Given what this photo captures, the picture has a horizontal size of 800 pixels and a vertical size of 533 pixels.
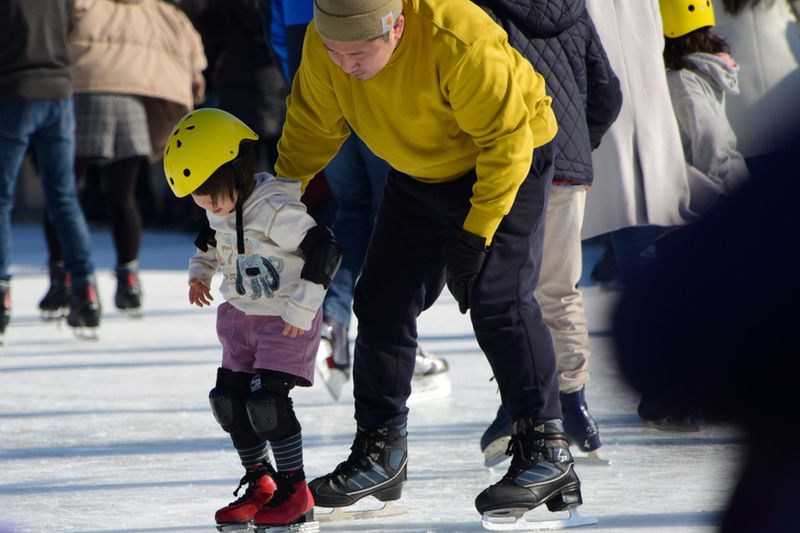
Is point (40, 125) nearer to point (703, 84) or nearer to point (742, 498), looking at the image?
point (703, 84)

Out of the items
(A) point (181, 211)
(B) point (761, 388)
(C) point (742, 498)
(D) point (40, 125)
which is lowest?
(A) point (181, 211)

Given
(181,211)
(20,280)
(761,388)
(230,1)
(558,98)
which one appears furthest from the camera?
(181,211)

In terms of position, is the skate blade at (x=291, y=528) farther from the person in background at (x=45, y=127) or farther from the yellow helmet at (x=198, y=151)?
the person in background at (x=45, y=127)

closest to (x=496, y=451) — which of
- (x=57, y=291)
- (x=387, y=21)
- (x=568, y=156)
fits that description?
(x=568, y=156)

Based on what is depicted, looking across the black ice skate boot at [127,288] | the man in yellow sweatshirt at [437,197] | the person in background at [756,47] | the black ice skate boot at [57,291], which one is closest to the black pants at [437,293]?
the man in yellow sweatshirt at [437,197]

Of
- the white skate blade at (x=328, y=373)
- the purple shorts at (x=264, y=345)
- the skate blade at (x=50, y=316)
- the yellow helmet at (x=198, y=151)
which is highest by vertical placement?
the yellow helmet at (x=198, y=151)

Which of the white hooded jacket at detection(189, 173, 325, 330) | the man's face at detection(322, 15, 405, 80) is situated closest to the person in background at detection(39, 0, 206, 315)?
the white hooded jacket at detection(189, 173, 325, 330)

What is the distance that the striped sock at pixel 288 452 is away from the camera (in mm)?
2463

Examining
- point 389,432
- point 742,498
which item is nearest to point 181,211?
point 389,432

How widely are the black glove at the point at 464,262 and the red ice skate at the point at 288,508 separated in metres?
0.47

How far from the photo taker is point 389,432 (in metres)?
2.66

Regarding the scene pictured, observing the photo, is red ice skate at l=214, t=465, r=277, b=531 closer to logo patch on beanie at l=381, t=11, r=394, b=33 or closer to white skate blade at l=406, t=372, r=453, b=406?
logo patch on beanie at l=381, t=11, r=394, b=33

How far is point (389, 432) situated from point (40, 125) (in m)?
3.11

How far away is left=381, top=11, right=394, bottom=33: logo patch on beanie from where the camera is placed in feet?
7.50
